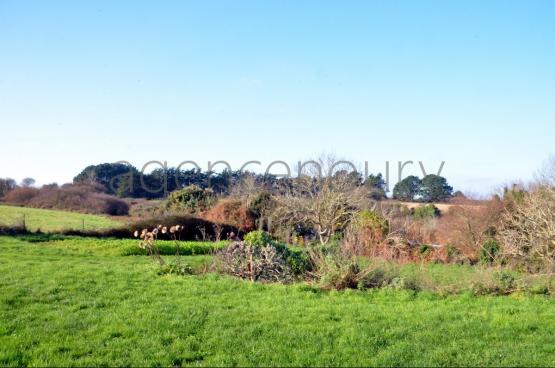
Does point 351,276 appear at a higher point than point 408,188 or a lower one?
lower

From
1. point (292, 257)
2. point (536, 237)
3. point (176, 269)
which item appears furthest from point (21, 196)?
point (536, 237)

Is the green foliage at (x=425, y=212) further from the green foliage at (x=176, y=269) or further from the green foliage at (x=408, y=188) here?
the green foliage at (x=176, y=269)

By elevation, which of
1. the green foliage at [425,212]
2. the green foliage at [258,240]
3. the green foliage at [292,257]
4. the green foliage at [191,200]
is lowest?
the green foliage at [292,257]

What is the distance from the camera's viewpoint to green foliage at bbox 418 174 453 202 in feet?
167

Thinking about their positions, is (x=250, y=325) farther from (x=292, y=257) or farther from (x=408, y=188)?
(x=408, y=188)

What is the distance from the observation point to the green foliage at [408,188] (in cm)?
5209

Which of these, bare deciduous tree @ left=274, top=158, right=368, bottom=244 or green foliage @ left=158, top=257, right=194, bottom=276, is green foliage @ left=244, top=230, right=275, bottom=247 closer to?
green foliage @ left=158, top=257, right=194, bottom=276

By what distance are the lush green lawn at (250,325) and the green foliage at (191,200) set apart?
81.3ft

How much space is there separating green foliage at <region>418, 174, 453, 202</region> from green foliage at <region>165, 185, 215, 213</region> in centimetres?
2303

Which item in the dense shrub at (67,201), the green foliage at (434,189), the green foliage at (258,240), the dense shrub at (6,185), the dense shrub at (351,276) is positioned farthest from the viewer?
the green foliage at (434,189)

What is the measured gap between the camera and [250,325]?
731cm

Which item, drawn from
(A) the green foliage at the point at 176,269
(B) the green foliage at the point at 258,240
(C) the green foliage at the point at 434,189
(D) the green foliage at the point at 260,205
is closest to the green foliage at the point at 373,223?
(B) the green foliage at the point at 258,240

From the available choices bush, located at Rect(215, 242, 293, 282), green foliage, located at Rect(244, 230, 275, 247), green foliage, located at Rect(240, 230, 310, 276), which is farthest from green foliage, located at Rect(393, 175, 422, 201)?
bush, located at Rect(215, 242, 293, 282)

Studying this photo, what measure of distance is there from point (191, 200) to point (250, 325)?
29658 mm
